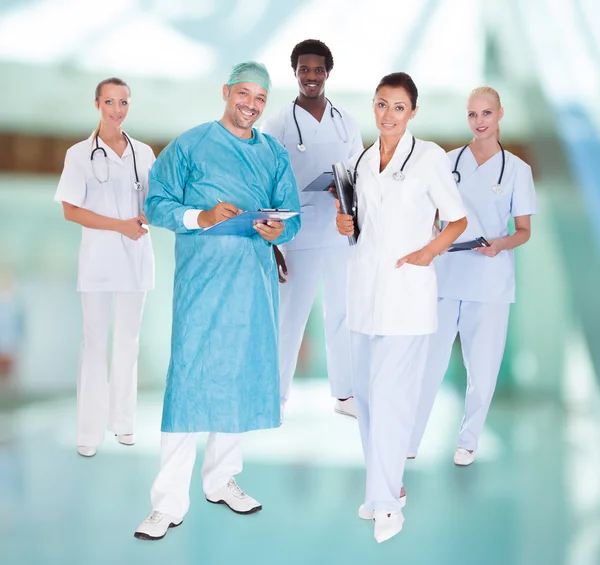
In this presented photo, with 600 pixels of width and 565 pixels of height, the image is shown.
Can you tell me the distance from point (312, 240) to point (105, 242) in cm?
83

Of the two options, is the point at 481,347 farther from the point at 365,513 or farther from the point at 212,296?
the point at 212,296

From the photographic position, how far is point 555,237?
471 centimetres

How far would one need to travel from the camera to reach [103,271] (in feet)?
10.2

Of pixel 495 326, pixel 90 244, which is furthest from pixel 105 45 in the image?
pixel 495 326

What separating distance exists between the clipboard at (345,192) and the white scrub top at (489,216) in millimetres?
728

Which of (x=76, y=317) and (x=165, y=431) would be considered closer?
(x=165, y=431)

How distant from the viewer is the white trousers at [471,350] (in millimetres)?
3039

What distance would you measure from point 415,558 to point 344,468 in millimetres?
811

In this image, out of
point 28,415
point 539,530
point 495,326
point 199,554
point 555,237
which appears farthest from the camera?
point 555,237

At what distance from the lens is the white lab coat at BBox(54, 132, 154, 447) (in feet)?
10.2

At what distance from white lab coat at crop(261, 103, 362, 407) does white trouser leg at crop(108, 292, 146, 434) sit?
61cm

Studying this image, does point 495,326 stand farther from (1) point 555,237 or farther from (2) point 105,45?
(2) point 105,45

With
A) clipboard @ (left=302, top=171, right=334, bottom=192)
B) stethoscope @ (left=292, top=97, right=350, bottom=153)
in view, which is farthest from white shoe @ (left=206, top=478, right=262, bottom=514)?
stethoscope @ (left=292, top=97, right=350, bottom=153)

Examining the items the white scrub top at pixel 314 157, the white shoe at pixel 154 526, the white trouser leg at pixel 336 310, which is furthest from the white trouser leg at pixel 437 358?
the white shoe at pixel 154 526
